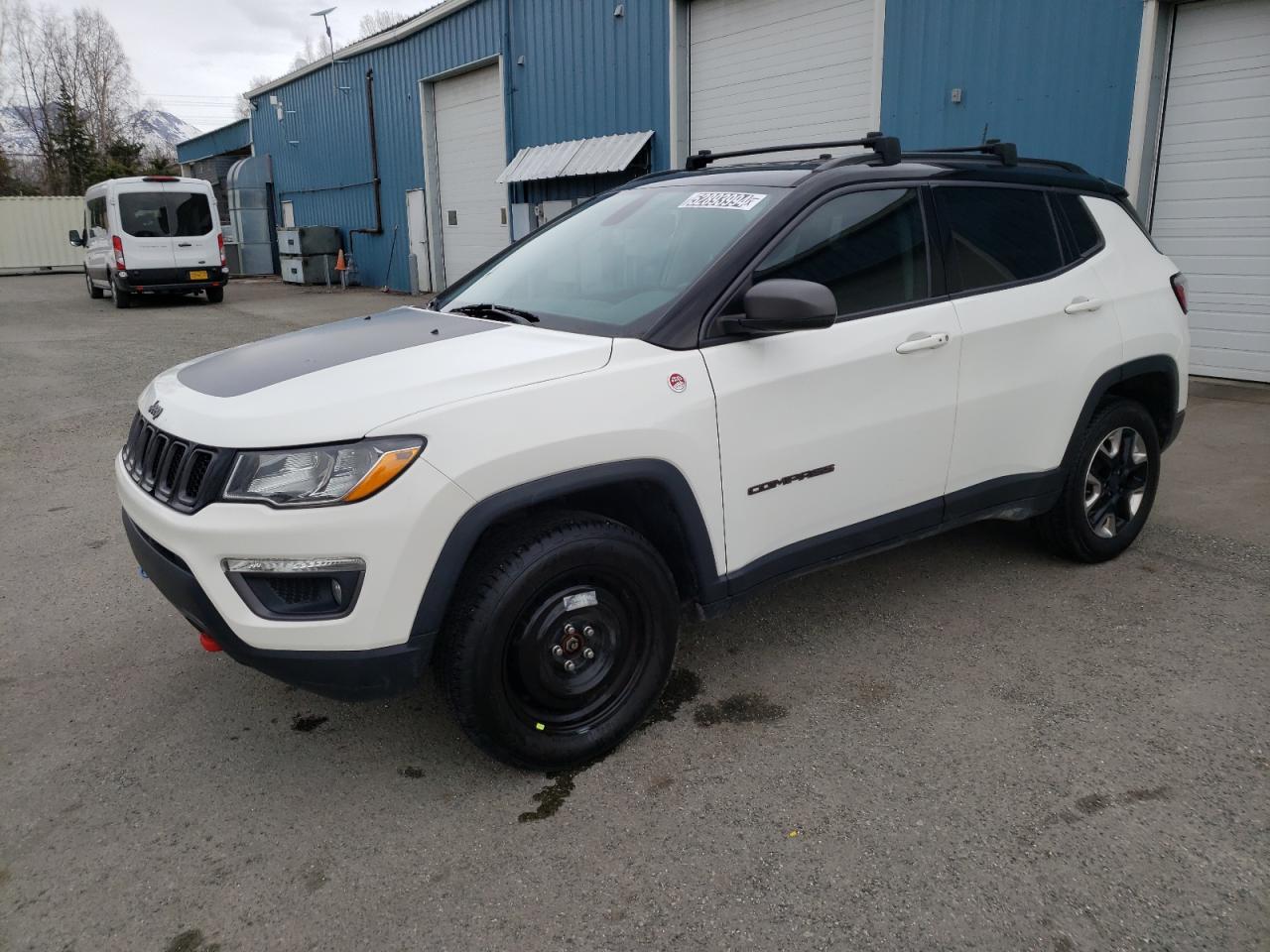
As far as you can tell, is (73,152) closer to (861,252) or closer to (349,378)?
(349,378)

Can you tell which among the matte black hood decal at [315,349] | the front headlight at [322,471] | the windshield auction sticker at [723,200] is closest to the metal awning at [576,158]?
the windshield auction sticker at [723,200]

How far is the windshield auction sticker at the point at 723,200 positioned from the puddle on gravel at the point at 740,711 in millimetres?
1669

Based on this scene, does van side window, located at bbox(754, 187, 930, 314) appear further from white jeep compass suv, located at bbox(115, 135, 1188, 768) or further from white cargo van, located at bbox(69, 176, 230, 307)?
white cargo van, located at bbox(69, 176, 230, 307)

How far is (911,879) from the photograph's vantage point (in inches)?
93.6

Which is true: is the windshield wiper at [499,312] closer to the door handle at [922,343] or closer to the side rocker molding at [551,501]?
the side rocker molding at [551,501]

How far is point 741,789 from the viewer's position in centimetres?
276

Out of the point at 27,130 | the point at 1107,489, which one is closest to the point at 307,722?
the point at 1107,489

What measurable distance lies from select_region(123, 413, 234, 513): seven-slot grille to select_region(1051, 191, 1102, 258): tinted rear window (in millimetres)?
3441

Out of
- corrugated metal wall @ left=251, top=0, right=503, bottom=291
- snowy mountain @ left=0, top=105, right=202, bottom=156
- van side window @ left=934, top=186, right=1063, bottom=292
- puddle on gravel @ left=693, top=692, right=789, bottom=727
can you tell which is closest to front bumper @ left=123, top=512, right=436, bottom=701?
puddle on gravel @ left=693, top=692, right=789, bottom=727

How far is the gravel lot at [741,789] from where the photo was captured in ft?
7.50

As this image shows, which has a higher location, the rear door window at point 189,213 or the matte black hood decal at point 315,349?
the rear door window at point 189,213

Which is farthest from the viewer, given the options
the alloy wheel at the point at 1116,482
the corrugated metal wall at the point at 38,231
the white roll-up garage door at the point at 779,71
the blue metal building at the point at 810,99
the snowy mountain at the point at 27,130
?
A: the snowy mountain at the point at 27,130

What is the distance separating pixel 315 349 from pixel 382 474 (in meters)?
0.93

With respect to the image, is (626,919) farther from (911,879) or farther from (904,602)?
(904,602)
